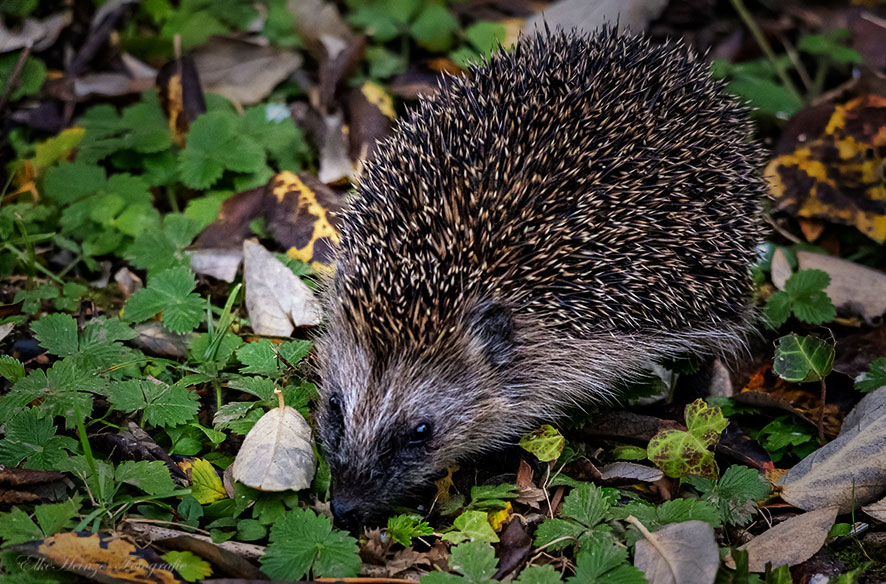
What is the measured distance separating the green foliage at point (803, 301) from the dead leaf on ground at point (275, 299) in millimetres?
2565

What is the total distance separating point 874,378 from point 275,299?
10.3 feet

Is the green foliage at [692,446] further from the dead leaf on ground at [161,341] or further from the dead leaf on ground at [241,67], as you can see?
the dead leaf on ground at [241,67]

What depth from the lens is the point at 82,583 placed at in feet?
10.1

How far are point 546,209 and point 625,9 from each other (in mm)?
2977

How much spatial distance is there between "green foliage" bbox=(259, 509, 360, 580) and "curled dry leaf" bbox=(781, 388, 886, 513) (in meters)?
2.00

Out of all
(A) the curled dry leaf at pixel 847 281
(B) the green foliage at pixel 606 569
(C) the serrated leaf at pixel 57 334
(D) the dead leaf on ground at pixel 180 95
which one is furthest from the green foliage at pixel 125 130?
(A) the curled dry leaf at pixel 847 281

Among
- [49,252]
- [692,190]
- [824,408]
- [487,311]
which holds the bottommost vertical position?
[824,408]

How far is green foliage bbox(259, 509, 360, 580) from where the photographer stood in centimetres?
323

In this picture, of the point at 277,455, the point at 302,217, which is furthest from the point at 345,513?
the point at 302,217

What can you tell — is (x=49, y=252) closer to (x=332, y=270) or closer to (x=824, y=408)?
(x=332, y=270)

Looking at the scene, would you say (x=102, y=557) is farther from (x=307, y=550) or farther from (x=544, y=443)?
(x=544, y=443)

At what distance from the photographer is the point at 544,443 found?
156 inches

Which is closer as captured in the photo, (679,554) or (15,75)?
(679,554)

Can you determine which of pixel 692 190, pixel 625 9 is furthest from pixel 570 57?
pixel 625 9
